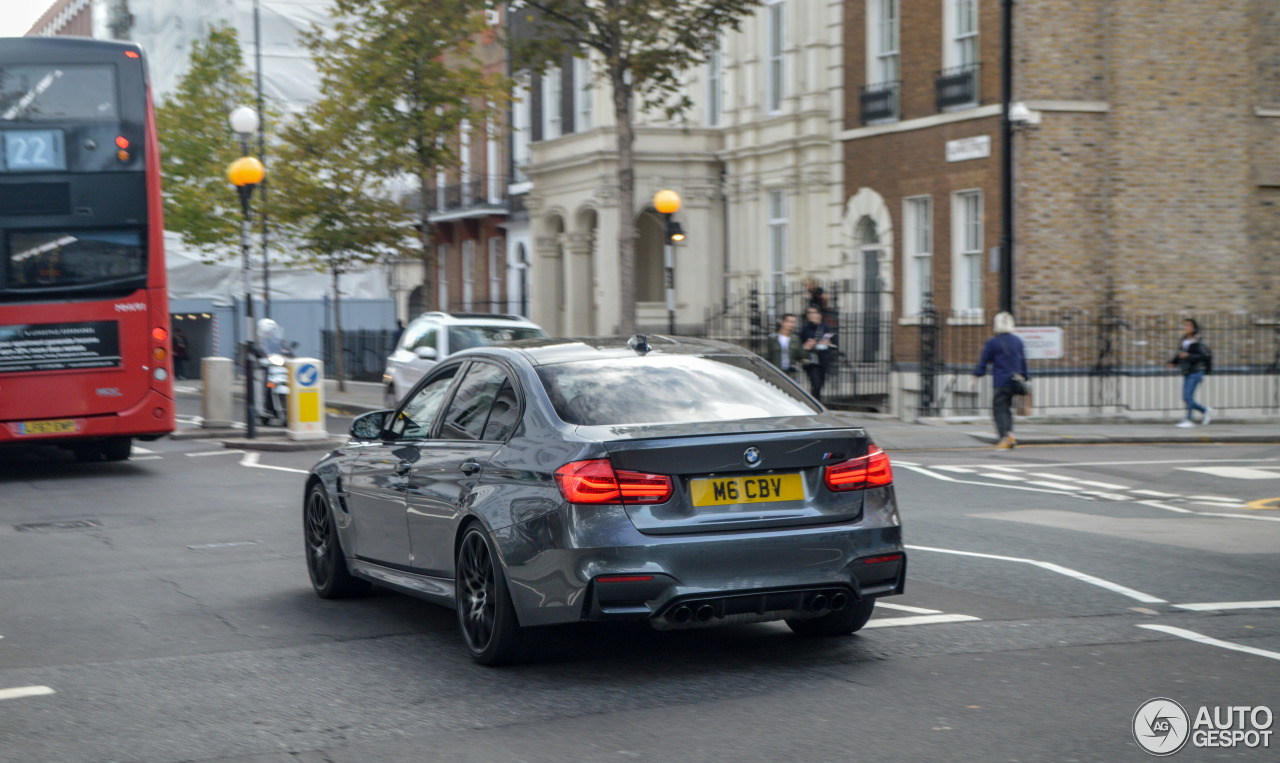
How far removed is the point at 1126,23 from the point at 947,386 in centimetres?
669

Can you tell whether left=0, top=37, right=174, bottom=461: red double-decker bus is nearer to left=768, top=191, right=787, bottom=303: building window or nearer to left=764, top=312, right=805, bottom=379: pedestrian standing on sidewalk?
left=764, top=312, right=805, bottom=379: pedestrian standing on sidewalk

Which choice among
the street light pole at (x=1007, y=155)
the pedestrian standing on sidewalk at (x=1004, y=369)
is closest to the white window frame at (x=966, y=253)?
the street light pole at (x=1007, y=155)

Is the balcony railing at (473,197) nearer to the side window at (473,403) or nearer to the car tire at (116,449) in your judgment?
the car tire at (116,449)

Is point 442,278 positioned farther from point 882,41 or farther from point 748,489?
point 748,489

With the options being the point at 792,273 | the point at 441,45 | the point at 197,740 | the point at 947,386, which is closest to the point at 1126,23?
the point at 947,386

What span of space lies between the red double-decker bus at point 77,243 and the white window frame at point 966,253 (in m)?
14.7

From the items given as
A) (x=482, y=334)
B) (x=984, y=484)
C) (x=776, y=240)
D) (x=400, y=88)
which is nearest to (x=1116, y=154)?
(x=776, y=240)

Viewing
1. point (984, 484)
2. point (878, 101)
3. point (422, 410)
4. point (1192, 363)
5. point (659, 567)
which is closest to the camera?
point (659, 567)

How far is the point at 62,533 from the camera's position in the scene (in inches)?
488

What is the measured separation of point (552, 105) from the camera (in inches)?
1613

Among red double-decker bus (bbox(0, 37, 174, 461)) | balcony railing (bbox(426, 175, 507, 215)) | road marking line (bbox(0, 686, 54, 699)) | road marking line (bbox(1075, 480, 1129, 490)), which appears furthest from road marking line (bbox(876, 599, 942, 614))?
balcony railing (bbox(426, 175, 507, 215))

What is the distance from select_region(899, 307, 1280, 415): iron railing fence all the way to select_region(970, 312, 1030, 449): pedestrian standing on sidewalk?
13.5 ft

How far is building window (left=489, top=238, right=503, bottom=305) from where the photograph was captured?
4619 cm

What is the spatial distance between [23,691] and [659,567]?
2.85 meters
